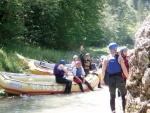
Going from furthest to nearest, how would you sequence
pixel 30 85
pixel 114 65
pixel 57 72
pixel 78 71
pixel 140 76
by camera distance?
pixel 78 71
pixel 57 72
pixel 30 85
pixel 114 65
pixel 140 76

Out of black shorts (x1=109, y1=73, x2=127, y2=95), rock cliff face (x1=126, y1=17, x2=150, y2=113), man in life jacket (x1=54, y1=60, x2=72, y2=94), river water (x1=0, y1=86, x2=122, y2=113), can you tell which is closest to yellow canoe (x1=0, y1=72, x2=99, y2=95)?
man in life jacket (x1=54, y1=60, x2=72, y2=94)

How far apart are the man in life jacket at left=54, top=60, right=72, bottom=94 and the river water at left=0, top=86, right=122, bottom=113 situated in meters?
0.48

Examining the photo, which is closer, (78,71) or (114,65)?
(114,65)

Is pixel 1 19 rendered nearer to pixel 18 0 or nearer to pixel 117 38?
pixel 18 0

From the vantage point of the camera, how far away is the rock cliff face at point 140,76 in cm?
419

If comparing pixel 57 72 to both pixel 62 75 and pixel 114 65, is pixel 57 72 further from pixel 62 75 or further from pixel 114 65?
pixel 114 65

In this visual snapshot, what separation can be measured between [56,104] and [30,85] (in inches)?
79.9

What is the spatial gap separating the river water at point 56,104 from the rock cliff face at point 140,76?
3058 millimetres

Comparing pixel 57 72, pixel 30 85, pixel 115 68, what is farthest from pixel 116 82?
pixel 57 72

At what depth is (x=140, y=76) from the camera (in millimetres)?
4395

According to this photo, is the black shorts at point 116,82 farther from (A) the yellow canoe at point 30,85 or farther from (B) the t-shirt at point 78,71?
(B) the t-shirt at point 78,71

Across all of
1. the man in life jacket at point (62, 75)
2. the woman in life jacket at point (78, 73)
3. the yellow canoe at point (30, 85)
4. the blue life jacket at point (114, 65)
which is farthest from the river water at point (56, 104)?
the blue life jacket at point (114, 65)

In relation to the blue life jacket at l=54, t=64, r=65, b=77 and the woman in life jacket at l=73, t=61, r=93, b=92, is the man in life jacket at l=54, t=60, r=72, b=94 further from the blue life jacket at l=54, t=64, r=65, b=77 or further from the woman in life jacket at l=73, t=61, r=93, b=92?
the woman in life jacket at l=73, t=61, r=93, b=92

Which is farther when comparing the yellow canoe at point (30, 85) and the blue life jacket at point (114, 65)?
the yellow canoe at point (30, 85)
